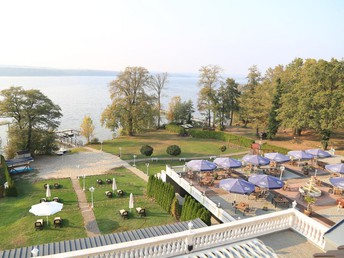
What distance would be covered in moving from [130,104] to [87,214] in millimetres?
31470

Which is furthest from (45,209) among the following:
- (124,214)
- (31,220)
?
(124,214)

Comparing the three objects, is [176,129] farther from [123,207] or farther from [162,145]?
[123,207]

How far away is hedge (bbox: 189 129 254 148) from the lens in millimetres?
44250

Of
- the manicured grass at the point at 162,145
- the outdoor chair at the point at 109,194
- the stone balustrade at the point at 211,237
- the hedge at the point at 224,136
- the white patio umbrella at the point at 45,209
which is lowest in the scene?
the manicured grass at the point at 162,145

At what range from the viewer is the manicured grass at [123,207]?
18.7m

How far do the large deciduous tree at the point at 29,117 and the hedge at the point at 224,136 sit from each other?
2401 cm

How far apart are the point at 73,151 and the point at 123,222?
980 inches

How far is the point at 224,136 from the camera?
157 feet

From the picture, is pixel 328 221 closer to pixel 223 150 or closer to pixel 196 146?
pixel 223 150

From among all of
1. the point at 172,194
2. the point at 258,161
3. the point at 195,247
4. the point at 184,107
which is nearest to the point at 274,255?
the point at 195,247

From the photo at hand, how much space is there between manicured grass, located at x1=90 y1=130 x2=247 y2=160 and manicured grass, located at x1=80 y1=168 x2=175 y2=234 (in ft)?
34.3

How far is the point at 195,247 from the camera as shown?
10.3 m

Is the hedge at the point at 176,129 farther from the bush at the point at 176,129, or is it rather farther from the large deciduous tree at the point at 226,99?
the large deciduous tree at the point at 226,99

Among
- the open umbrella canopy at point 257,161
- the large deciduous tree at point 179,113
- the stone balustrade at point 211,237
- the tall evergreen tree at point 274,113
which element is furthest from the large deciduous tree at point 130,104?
the stone balustrade at point 211,237
